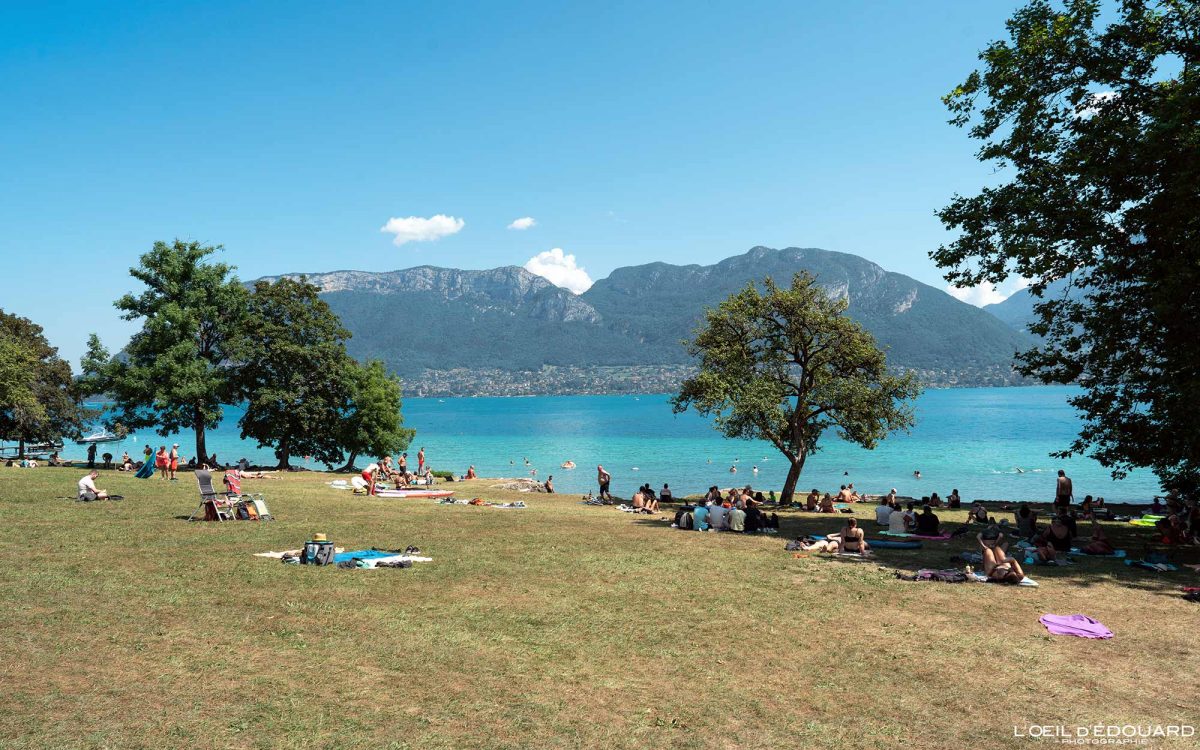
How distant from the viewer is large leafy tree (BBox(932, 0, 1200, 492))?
17078 mm

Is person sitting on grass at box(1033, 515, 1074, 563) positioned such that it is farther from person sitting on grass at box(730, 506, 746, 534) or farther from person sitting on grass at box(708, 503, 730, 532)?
person sitting on grass at box(708, 503, 730, 532)

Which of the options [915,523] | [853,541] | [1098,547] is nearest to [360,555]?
[853,541]

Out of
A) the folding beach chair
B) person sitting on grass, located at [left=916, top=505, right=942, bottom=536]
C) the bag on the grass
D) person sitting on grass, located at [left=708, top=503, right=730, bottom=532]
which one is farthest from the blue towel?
person sitting on grass, located at [left=916, top=505, right=942, bottom=536]

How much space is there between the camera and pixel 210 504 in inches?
793

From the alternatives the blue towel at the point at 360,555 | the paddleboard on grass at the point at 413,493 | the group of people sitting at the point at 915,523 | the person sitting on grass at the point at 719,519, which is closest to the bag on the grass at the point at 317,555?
the blue towel at the point at 360,555

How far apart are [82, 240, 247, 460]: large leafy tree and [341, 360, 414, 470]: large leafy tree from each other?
787cm

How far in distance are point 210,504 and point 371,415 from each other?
29929 mm

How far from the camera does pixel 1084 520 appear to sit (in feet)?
82.7

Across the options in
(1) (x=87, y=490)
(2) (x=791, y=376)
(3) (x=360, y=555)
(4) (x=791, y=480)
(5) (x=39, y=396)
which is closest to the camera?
(3) (x=360, y=555)

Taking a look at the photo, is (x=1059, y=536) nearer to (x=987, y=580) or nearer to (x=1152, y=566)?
(x=1152, y=566)

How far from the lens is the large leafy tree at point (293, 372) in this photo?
4541 cm

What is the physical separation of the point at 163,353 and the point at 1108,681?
1859 inches

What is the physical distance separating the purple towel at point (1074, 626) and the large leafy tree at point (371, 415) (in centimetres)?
4465

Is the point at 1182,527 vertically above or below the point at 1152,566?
above
